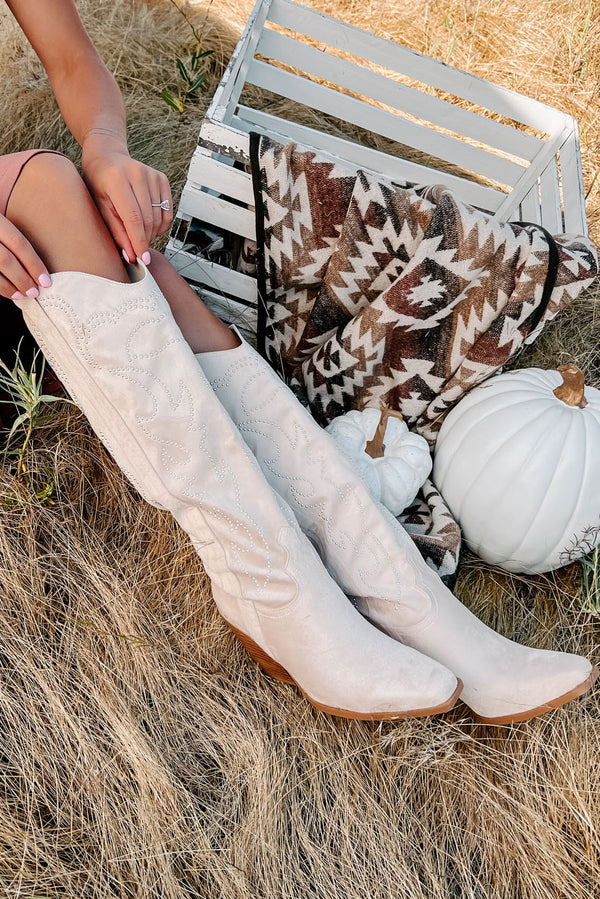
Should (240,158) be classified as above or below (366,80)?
below

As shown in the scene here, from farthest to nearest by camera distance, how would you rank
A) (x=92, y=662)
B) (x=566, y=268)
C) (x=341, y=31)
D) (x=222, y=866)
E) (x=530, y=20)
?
1. (x=530, y=20)
2. (x=341, y=31)
3. (x=566, y=268)
4. (x=92, y=662)
5. (x=222, y=866)

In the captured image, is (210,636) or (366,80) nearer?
(210,636)

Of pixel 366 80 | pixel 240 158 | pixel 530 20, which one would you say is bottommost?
pixel 240 158

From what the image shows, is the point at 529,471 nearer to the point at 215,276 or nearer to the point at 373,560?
the point at 373,560

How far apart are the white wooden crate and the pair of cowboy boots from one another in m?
0.57

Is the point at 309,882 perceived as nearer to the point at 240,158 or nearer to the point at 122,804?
the point at 122,804

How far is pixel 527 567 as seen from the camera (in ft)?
5.25

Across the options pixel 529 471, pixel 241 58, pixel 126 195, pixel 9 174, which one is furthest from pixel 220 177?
pixel 529 471

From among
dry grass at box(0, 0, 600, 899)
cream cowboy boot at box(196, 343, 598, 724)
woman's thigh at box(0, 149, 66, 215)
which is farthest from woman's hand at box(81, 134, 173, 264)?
dry grass at box(0, 0, 600, 899)

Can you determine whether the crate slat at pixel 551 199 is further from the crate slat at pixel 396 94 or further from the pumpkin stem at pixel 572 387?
the pumpkin stem at pixel 572 387

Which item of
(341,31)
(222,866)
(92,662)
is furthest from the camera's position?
(341,31)

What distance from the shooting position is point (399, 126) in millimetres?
2338

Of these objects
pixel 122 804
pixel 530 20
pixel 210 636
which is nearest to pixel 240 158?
pixel 210 636

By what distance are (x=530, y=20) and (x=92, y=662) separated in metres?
2.99
